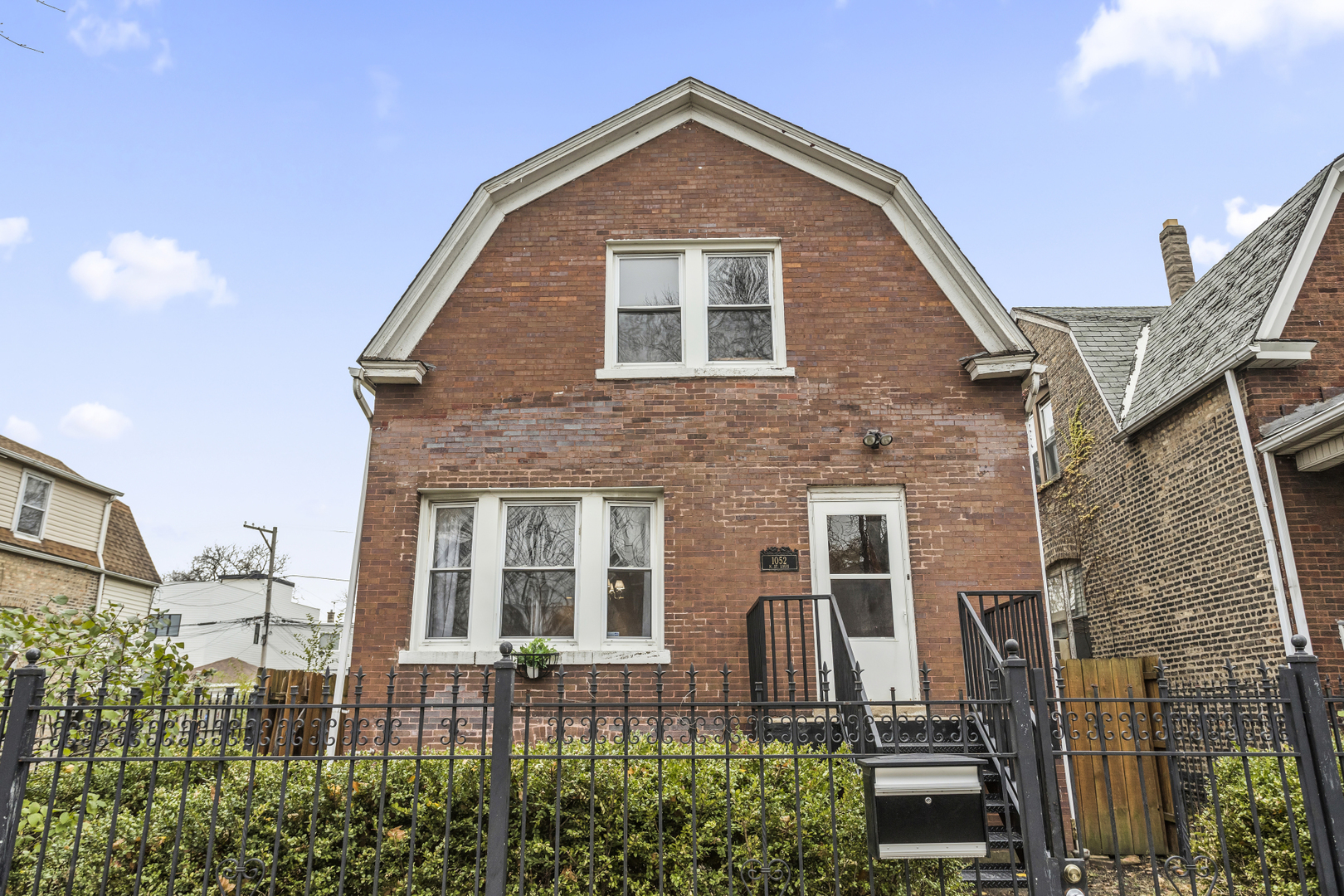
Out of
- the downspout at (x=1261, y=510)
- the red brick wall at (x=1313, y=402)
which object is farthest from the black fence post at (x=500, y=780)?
the red brick wall at (x=1313, y=402)

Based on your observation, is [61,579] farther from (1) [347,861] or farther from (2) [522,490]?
(1) [347,861]

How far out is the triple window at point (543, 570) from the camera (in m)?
8.54

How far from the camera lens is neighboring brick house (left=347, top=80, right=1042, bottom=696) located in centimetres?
842

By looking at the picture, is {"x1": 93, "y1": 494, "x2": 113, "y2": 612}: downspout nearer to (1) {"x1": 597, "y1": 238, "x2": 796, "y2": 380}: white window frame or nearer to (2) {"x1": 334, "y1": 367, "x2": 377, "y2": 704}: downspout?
(2) {"x1": 334, "y1": 367, "x2": 377, "y2": 704}: downspout

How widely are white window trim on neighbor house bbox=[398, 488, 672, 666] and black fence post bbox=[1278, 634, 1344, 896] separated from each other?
4984mm

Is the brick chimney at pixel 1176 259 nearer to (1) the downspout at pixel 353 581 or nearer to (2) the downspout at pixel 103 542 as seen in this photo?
(1) the downspout at pixel 353 581

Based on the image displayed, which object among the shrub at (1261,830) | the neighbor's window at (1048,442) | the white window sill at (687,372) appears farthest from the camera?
the neighbor's window at (1048,442)

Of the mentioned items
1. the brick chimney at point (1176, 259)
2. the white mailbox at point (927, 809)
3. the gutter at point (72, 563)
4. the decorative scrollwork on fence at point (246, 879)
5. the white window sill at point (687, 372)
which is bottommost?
the decorative scrollwork on fence at point (246, 879)

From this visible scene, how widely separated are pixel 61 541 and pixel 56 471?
1.78 m

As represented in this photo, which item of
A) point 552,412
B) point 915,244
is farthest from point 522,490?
point 915,244

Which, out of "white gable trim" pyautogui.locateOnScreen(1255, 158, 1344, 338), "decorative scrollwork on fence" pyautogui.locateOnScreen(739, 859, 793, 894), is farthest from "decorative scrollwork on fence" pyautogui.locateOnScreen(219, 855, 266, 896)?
"white gable trim" pyautogui.locateOnScreen(1255, 158, 1344, 338)

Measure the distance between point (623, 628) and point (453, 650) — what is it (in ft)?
5.41

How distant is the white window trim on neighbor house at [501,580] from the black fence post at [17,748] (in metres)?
3.80

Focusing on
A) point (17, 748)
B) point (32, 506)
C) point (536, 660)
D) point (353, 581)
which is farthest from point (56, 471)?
point (17, 748)
